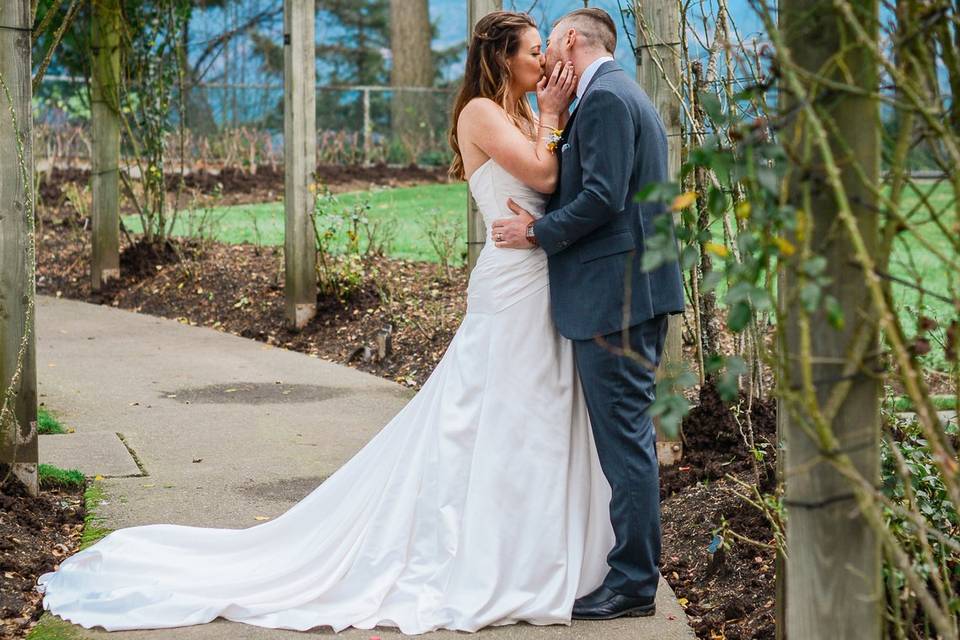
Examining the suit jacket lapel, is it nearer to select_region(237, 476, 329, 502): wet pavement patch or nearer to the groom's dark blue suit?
the groom's dark blue suit

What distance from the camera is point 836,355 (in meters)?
2.25

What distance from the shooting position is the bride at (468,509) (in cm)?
399

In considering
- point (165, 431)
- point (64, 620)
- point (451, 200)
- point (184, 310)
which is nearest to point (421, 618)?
point (64, 620)

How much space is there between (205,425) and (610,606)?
3.33 m

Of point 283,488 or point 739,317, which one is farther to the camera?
point 283,488

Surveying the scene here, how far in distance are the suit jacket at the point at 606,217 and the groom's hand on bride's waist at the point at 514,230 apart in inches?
3.9

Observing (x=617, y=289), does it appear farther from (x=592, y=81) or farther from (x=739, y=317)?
(x=739, y=317)

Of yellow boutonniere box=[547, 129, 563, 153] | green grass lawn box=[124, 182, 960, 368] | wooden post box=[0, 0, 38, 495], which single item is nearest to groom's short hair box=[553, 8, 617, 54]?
yellow boutonniere box=[547, 129, 563, 153]

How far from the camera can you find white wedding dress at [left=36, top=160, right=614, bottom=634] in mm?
3977

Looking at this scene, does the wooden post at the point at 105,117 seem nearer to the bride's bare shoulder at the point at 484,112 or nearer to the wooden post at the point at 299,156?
the wooden post at the point at 299,156

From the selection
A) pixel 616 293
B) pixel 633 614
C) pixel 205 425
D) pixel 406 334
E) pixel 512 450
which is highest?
pixel 616 293

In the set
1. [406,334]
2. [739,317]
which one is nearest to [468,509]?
[739,317]

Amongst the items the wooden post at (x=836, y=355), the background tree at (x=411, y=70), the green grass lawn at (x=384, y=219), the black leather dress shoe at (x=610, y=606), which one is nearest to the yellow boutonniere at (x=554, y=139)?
the black leather dress shoe at (x=610, y=606)

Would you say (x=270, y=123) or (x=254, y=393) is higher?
(x=270, y=123)
